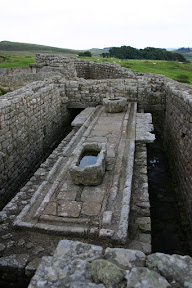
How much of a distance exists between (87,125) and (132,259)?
251 inches

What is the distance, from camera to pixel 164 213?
695 cm

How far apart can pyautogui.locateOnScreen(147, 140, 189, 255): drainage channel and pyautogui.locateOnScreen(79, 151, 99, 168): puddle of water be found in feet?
7.69

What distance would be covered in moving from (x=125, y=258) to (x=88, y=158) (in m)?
3.52

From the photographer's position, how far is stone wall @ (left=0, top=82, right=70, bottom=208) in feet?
21.7

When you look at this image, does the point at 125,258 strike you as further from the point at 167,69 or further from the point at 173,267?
the point at 167,69

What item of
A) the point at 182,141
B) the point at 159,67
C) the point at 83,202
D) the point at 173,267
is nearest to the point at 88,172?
the point at 83,202

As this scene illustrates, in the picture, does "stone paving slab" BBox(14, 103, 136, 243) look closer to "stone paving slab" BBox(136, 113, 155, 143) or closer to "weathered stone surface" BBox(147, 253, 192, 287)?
"stone paving slab" BBox(136, 113, 155, 143)

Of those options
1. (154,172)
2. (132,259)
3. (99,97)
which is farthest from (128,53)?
(132,259)

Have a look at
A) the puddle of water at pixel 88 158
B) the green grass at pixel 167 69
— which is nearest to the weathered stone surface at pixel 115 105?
the puddle of water at pixel 88 158

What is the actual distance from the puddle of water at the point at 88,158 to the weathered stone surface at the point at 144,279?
3406mm

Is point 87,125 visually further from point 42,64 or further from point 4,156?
point 42,64

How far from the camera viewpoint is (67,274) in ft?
7.92

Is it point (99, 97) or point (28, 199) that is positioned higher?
point (99, 97)

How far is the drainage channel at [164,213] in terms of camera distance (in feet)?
19.1
